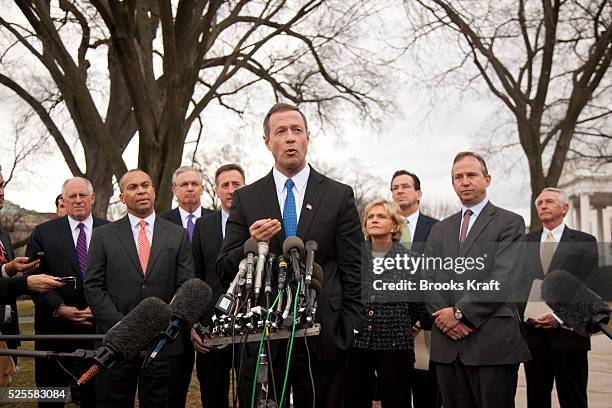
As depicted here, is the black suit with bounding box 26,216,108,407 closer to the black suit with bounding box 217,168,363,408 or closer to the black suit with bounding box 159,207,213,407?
the black suit with bounding box 159,207,213,407

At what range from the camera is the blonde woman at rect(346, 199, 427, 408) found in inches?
239

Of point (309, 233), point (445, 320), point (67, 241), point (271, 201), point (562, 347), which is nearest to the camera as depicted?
point (309, 233)

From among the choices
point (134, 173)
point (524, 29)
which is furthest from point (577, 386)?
point (524, 29)

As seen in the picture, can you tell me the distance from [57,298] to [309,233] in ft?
11.5

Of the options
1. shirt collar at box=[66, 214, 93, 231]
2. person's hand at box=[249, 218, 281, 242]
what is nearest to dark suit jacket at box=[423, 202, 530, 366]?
person's hand at box=[249, 218, 281, 242]

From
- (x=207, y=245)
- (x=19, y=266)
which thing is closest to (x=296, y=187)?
(x=207, y=245)

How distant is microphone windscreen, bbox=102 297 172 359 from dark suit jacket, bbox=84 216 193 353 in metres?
2.03

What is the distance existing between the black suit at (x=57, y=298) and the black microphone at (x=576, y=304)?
14.2 ft

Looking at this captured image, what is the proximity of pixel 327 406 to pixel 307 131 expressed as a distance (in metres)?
1.68

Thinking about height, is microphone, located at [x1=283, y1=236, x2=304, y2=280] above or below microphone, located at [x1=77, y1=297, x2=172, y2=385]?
above

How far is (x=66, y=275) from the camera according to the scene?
693 cm

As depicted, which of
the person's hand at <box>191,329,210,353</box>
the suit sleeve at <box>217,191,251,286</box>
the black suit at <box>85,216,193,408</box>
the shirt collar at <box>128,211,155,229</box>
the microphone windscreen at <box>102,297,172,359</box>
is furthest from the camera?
the person's hand at <box>191,329,210,353</box>

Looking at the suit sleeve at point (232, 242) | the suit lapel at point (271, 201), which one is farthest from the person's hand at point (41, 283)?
the suit lapel at point (271, 201)

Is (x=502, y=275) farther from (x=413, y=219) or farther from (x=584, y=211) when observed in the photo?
(x=584, y=211)
